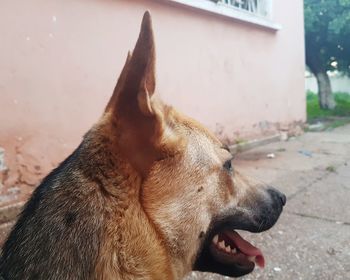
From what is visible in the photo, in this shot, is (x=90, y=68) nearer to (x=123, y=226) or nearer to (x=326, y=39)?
(x=123, y=226)

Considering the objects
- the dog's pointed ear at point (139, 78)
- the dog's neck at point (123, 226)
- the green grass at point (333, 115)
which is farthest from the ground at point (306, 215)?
the green grass at point (333, 115)

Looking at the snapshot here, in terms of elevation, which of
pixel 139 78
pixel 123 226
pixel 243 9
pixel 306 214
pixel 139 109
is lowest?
pixel 306 214

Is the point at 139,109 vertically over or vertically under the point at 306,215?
over

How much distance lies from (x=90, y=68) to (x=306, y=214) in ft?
8.87

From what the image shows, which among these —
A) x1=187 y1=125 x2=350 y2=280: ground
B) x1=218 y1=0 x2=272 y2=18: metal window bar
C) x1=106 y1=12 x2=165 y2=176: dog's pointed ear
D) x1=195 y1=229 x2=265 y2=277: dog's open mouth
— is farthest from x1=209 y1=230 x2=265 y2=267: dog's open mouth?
x1=218 y1=0 x2=272 y2=18: metal window bar

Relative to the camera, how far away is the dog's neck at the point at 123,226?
4.71 ft

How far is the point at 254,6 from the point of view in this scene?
7.84 meters

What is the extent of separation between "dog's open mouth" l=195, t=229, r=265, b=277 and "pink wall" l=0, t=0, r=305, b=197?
2.36 meters

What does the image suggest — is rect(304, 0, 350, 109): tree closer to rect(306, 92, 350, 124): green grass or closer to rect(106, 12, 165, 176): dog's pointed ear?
rect(306, 92, 350, 124): green grass

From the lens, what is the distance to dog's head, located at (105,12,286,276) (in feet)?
4.94

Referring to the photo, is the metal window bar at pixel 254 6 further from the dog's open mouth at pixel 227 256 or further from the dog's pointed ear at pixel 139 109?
the dog's pointed ear at pixel 139 109

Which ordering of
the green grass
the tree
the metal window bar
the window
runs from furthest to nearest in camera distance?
the tree → the green grass → the metal window bar → the window

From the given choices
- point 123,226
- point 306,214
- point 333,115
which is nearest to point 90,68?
point 306,214

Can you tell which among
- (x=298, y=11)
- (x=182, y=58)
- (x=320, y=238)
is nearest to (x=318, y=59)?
(x=298, y=11)
